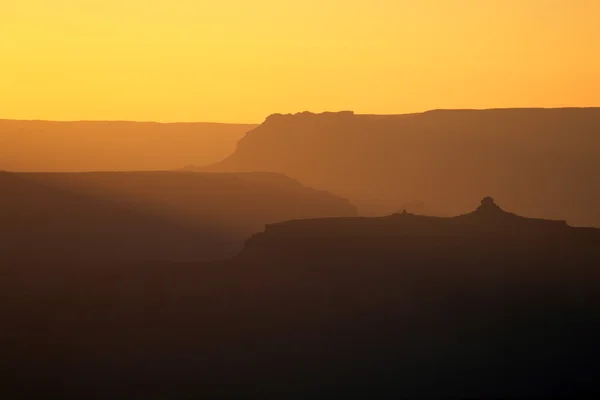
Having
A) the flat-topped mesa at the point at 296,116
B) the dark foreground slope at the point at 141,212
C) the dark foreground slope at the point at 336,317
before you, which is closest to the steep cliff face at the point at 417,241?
the dark foreground slope at the point at 336,317

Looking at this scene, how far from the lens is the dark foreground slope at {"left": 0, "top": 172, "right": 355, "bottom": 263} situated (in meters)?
96.4

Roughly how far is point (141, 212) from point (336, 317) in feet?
149

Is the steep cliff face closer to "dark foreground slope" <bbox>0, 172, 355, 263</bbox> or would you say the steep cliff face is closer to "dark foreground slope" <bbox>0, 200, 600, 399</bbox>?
"dark foreground slope" <bbox>0, 200, 600, 399</bbox>

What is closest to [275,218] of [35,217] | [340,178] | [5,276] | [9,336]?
[35,217]

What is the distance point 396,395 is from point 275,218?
195ft

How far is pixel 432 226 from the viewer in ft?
259

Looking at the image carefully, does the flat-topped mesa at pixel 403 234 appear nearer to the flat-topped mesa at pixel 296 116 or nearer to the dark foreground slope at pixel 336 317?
the dark foreground slope at pixel 336 317

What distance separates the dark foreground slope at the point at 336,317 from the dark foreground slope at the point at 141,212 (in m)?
14.9

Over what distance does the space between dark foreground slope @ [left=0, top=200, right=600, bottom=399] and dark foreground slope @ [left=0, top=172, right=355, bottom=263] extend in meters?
14.9

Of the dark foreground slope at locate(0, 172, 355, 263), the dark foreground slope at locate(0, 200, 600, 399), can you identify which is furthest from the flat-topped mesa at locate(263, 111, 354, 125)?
the dark foreground slope at locate(0, 200, 600, 399)

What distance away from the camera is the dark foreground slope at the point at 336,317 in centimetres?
6594

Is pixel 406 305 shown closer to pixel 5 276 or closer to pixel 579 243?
pixel 579 243

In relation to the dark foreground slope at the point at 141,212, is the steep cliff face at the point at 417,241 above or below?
below

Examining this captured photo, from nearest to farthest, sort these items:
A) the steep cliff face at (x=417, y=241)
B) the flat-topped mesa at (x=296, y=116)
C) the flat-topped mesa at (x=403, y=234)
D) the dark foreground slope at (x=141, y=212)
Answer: the steep cliff face at (x=417, y=241) → the flat-topped mesa at (x=403, y=234) → the dark foreground slope at (x=141, y=212) → the flat-topped mesa at (x=296, y=116)
